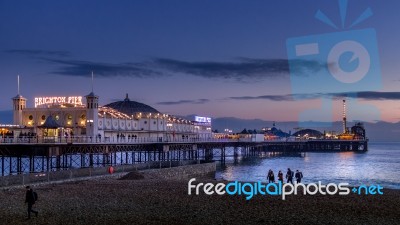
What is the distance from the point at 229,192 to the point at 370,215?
10.5 m

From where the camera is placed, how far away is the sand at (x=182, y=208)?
23141 mm

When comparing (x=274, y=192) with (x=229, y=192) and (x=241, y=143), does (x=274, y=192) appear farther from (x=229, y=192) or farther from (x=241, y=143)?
(x=241, y=143)

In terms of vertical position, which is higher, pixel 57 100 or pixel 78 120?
pixel 57 100

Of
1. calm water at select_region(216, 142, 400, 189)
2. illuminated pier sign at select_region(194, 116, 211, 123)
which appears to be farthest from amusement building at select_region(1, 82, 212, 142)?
illuminated pier sign at select_region(194, 116, 211, 123)

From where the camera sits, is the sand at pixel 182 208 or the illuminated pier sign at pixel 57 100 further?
the illuminated pier sign at pixel 57 100

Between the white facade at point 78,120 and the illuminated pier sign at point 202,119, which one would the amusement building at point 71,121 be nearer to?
the white facade at point 78,120

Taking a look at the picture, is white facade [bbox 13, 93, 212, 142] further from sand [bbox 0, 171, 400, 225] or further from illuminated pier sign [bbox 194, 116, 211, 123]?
illuminated pier sign [bbox 194, 116, 211, 123]

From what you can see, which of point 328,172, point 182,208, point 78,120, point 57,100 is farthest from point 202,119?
point 182,208

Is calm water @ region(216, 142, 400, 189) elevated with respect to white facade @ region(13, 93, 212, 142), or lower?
lower

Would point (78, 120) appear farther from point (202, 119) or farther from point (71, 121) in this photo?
point (202, 119)

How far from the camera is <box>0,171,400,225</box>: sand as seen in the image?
23.1 meters

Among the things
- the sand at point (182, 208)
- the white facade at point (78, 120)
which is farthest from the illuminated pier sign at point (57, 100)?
the sand at point (182, 208)

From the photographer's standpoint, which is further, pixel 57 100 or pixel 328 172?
pixel 328 172

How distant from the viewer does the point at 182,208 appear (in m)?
26.4
